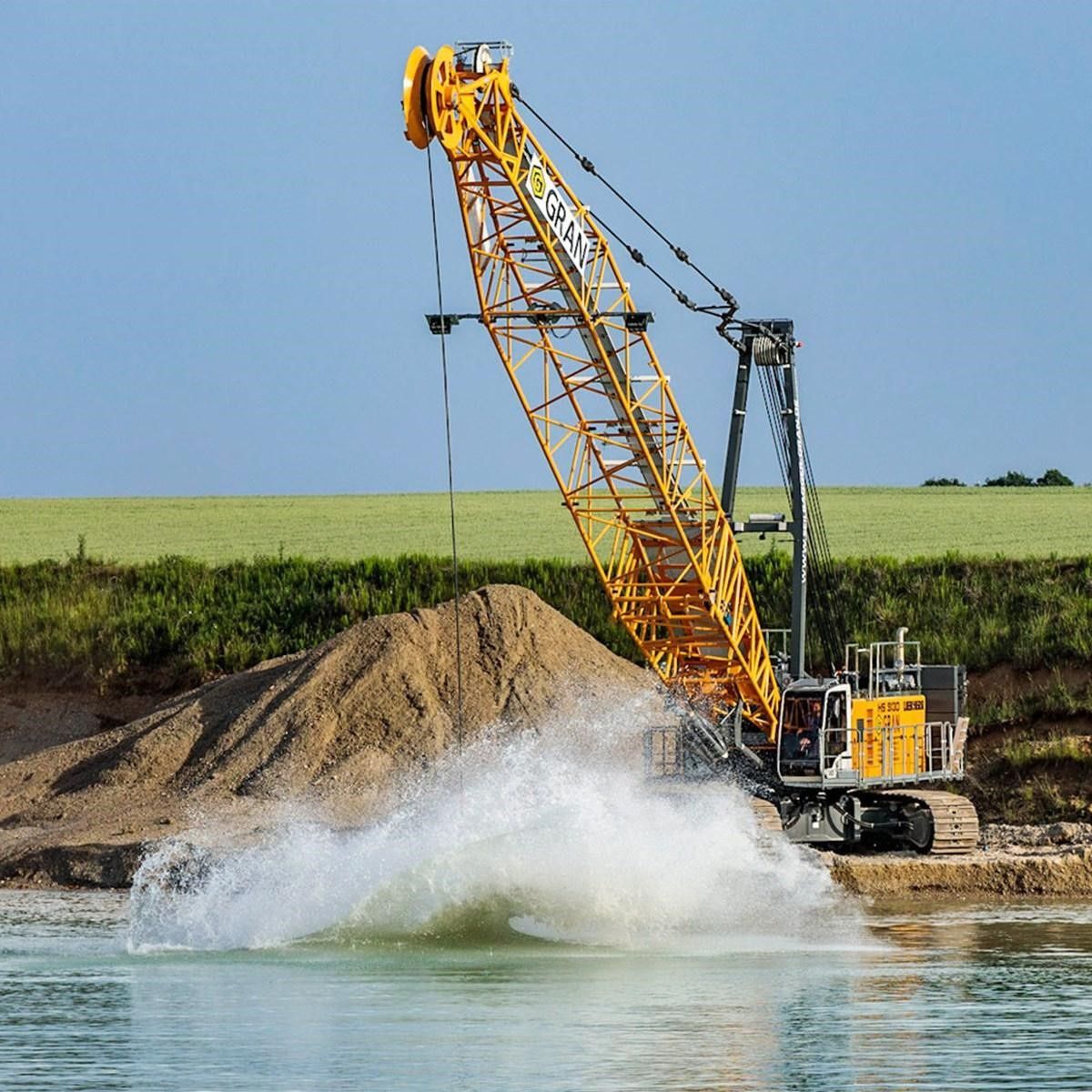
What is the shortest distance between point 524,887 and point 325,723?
1613 centimetres

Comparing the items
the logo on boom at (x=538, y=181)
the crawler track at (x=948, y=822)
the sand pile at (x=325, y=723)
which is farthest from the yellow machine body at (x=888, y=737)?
the logo on boom at (x=538, y=181)

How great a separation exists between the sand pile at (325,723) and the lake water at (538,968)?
605 centimetres

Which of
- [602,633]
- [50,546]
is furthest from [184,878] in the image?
[50,546]

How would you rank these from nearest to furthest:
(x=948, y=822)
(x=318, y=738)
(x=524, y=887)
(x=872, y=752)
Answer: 1. (x=524, y=887)
2. (x=872, y=752)
3. (x=948, y=822)
4. (x=318, y=738)

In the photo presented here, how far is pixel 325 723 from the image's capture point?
40.2 metres

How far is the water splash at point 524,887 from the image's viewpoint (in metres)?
24.5

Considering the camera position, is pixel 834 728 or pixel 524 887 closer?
pixel 524 887

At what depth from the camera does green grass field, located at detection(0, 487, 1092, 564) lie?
61.1 metres

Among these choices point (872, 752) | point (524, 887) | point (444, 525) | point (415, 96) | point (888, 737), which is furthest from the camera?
point (444, 525)

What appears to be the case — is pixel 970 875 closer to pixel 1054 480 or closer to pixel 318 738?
pixel 318 738

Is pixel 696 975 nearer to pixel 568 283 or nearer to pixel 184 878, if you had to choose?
pixel 184 878

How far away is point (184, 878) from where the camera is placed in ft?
93.2

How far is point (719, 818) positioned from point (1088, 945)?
5392 mm

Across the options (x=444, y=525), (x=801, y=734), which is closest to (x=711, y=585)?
(x=801, y=734)
